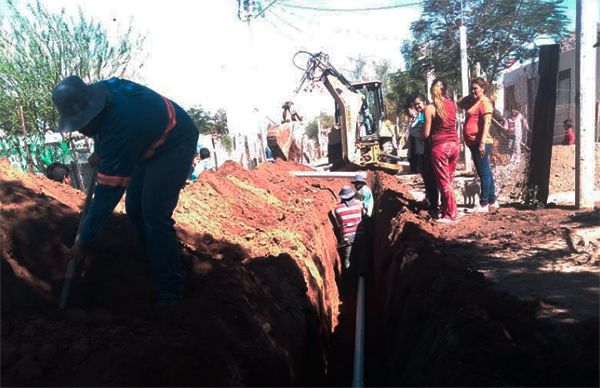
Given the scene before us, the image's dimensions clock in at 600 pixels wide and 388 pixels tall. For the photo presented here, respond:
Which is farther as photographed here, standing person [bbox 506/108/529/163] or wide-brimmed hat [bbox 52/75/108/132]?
standing person [bbox 506/108/529/163]

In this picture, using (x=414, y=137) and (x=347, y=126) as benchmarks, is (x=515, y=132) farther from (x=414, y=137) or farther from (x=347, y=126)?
(x=347, y=126)

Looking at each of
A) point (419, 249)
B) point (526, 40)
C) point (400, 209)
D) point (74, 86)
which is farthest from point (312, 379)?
point (526, 40)

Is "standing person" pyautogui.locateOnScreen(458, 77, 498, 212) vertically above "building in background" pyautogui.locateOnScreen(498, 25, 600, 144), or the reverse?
"building in background" pyautogui.locateOnScreen(498, 25, 600, 144)

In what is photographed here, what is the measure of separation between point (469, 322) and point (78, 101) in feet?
9.34

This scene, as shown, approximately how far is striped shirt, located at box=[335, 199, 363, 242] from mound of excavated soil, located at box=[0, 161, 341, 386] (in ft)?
6.47

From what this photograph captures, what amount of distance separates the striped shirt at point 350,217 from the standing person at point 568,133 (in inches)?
348

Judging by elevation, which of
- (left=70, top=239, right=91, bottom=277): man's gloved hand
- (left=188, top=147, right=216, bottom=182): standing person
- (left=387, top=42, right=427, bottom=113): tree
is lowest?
(left=70, top=239, right=91, bottom=277): man's gloved hand

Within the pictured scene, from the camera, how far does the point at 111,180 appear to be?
3691mm

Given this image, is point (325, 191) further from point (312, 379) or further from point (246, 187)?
point (312, 379)

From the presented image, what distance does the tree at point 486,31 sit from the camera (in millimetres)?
23906

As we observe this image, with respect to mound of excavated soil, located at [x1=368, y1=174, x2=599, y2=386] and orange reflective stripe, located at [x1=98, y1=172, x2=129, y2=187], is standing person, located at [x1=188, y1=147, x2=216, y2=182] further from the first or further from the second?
orange reflective stripe, located at [x1=98, y1=172, x2=129, y2=187]

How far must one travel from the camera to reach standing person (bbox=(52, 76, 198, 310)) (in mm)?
3725

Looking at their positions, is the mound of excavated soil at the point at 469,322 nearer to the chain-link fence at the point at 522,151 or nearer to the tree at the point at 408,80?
the chain-link fence at the point at 522,151

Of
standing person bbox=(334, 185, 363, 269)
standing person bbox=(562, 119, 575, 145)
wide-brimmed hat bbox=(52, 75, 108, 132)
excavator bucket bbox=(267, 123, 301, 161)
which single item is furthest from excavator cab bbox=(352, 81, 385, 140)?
wide-brimmed hat bbox=(52, 75, 108, 132)
